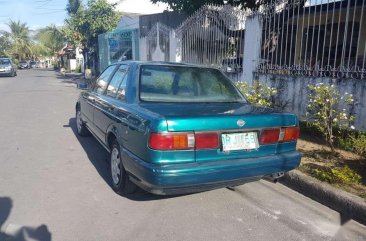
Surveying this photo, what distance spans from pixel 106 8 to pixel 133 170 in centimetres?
2253

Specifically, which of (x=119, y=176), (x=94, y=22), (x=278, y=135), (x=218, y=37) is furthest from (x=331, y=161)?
(x=94, y=22)

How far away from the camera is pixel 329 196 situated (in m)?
3.90

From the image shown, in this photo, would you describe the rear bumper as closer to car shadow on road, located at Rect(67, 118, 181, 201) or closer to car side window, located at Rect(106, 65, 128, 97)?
car shadow on road, located at Rect(67, 118, 181, 201)

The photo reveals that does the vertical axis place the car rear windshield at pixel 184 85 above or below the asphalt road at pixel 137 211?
above

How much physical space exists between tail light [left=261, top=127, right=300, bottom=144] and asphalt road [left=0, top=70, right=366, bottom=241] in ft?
2.52

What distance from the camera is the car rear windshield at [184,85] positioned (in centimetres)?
399

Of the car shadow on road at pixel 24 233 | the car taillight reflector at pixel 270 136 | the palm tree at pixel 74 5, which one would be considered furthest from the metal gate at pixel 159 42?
the palm tree at pixel 74 5

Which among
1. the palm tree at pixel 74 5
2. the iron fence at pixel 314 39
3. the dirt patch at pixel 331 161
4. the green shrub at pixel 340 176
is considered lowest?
the dirt patch at pixel 331 161

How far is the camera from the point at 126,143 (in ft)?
12.1

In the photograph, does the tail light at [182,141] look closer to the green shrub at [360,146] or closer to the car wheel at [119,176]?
the car wheel at [119,176]

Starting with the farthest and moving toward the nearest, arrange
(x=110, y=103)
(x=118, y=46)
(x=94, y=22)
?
1. (x=94, y=22)
2. (x=118, y=46)
3. (x=110, y=103)

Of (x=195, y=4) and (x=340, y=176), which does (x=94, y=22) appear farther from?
(x=340, y=176)

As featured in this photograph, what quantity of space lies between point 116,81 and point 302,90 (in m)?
3.80

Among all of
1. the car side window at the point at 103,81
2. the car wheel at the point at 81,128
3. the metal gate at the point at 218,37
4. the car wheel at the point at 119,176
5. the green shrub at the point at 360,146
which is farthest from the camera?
the metal gate at the point at 218,37
